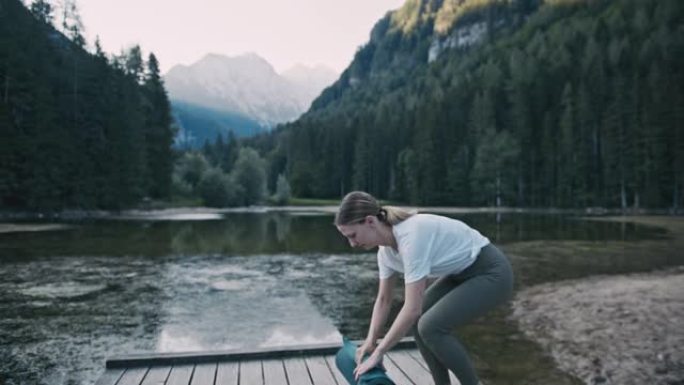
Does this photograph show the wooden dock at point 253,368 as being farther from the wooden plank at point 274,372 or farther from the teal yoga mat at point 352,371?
the teal yoga mat at point 352,371

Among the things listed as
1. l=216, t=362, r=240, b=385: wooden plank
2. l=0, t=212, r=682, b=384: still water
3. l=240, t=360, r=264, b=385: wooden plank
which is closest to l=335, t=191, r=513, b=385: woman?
l=240, t=360, r=264, b=385: wooden plank

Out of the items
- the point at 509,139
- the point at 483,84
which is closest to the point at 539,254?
the point at 509,139

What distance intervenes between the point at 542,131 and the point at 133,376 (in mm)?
83505

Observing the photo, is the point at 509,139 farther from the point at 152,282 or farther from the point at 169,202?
the point at 152,282

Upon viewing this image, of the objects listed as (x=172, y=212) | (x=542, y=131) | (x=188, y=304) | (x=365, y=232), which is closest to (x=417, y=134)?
(x=542, y=131)

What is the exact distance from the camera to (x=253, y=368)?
4.81 m

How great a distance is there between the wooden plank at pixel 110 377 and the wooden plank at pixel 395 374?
8.24 feet

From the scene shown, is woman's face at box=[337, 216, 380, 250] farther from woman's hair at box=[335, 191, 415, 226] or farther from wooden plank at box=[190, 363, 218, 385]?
wooden plank at box=[190, 363, 218, 385]

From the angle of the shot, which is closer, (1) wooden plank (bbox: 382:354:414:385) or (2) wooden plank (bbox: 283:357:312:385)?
(1) wooden plank (bbox: 382:354:414:385)

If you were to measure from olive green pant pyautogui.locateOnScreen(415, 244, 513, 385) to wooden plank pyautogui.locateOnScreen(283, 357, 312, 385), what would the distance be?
4.69 ft

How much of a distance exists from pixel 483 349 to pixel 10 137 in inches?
1944

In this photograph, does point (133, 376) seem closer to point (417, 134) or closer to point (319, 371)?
point (319, 371)

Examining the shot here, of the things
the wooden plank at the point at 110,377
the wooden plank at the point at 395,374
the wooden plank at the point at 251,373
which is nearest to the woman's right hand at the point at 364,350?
the wooden plank at the point at 395,374

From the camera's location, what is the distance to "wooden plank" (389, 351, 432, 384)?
439 centimetres
